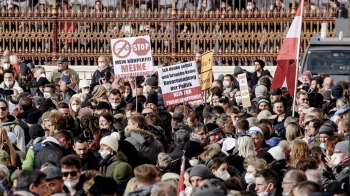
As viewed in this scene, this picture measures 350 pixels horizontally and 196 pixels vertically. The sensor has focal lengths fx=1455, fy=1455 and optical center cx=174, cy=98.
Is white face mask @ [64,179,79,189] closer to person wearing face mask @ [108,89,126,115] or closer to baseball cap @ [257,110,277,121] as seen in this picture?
baseball cap @ [257,110,277,121]

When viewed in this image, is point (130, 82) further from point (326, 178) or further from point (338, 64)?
point (326, 178)

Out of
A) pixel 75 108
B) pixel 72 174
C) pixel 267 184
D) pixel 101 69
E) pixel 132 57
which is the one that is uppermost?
pixel 132 57

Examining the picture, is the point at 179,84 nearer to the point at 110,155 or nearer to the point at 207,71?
the point at 207,71

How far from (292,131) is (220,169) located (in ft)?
9.36

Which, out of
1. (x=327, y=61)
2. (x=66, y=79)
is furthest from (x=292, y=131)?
(x=327, y=61)

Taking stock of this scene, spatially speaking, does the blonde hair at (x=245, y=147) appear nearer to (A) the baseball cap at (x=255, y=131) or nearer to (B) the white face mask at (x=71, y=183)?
(A) the baseball cap at (x=255, y=131)

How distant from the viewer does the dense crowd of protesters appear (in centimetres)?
1302

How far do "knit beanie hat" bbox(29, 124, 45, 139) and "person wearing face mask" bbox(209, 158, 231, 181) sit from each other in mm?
3289

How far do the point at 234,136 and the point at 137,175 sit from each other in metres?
4.97

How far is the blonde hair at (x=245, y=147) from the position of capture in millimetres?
15977

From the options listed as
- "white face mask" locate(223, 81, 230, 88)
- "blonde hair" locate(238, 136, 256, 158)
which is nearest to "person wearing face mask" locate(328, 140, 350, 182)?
"blonde hair" locate(238, 136, 256, 158)

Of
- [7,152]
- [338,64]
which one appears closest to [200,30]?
[338,64]

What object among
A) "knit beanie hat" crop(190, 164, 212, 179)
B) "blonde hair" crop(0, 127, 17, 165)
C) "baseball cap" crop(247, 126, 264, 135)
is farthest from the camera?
"baseball cap" crop(247, 126, 264, 135)

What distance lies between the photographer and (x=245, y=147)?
16.0 meters
